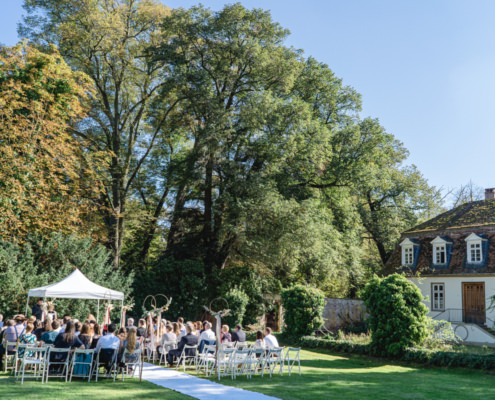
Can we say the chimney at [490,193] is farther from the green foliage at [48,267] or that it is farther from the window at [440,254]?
the green foliage at [48,267]

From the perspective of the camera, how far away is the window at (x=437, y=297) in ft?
95.5

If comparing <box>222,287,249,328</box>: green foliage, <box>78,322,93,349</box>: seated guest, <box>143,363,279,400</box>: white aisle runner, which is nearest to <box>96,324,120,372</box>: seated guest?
<box>78,322,93,349</box>: seated guest

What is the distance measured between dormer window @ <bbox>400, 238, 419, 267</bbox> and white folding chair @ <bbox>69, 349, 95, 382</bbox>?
82.2ft

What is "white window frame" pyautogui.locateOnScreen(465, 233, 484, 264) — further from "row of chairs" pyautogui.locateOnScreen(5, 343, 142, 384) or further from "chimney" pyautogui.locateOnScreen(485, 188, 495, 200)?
"row of chairs" pyautogui.locateOnScreen(5, 343, 142, 384)

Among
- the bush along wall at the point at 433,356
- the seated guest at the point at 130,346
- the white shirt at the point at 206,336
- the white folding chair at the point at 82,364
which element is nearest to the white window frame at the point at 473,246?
the bush along wall at the point at 433,356

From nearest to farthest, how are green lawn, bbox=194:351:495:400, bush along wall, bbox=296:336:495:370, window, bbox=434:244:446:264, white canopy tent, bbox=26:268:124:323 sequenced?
green lawn, bbox=194:351:495:400, white canopy tent, bbox=26:268:124:323, bush along wall, bbox=296:336:495:370, window, bbox=434:244:446:264

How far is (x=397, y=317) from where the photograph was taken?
17078 mm

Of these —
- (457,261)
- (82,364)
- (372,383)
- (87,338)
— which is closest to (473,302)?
(457,261)

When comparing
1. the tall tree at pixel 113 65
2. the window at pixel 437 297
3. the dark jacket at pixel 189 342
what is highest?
the tall tree at pixel 113 65

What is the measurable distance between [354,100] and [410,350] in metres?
19.0

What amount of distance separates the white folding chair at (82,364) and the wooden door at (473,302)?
23.2 meters

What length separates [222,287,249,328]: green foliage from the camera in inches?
969

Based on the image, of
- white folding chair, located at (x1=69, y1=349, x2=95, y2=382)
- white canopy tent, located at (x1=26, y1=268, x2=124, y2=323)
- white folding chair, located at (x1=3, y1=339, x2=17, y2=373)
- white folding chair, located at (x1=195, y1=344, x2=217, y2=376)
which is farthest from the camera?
white canopy tent, located at (x1=26, y1=268, x2=124, y2=323)

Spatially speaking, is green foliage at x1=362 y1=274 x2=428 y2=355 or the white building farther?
the white building
